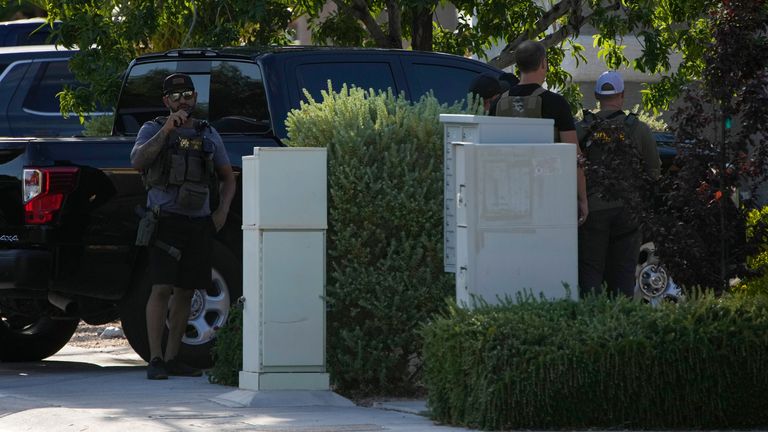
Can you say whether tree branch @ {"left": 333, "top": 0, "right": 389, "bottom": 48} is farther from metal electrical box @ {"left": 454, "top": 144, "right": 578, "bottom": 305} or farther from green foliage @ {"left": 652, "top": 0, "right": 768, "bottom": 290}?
metal electrical box @ {"left": 454, "top": 144, "right": 578, "bottom": 305}

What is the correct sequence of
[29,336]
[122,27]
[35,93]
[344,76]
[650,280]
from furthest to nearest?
1. [35,93]
2. [122,27]
3. [650,280]
4. [29,336]
5. [344,76]

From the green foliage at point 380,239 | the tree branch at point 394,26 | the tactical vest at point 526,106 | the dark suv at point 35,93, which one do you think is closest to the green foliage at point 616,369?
the green foliage at point 380,239

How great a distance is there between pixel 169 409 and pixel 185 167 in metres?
1.76

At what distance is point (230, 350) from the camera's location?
889 cm

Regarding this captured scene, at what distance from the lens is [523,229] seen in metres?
7.57

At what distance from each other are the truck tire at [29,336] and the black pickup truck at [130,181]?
0.02 m

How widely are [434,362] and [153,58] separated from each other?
427 cm

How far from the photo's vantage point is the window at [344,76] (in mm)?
10242

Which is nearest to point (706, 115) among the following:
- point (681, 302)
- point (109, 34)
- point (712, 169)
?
point (712, 169)

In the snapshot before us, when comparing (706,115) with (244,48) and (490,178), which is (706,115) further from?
(244,48)

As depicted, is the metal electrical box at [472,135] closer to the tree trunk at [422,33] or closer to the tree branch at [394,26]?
the tree branch at [394,26]

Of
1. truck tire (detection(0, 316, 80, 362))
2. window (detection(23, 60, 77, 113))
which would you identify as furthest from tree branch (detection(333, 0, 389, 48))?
truck tire (detection(0, 316, 80, 362))

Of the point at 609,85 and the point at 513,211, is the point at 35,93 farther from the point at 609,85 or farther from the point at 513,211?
the point at 513,211

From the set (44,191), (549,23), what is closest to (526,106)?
(44,191)
